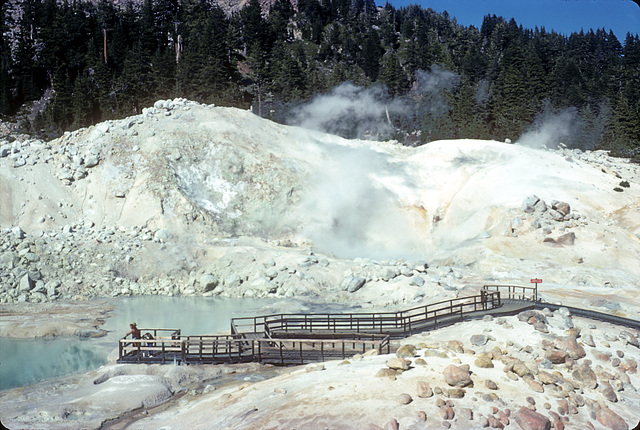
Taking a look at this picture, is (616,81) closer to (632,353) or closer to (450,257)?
(450,257)

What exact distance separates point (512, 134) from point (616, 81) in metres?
25.7

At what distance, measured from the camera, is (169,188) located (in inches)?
1821

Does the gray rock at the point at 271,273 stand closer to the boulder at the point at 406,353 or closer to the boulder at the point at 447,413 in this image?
the boulder at the point at 406,353

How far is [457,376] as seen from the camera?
1459 centimetres

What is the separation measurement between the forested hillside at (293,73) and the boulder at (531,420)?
60.5 m

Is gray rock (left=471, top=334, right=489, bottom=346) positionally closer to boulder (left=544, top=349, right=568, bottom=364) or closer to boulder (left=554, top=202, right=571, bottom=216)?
boulder (left=544, top=349, right=568, bottom=364)

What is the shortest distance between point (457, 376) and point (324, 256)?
2691 cm

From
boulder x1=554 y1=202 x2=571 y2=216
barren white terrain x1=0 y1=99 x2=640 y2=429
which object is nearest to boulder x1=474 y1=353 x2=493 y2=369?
barren white terrain x1=0 y1=99 x2=640 y2=429

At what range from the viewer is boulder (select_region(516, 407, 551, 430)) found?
1311 cm

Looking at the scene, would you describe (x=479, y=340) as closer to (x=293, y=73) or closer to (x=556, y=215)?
(x=556, y=215)

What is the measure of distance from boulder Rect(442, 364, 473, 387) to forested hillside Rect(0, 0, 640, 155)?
193 feet

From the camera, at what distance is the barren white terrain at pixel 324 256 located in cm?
1516

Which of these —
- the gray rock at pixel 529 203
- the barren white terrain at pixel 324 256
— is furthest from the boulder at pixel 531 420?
the gray rock at pixel 529 203

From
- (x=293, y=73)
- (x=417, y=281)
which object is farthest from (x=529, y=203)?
(x=293, y=73)
